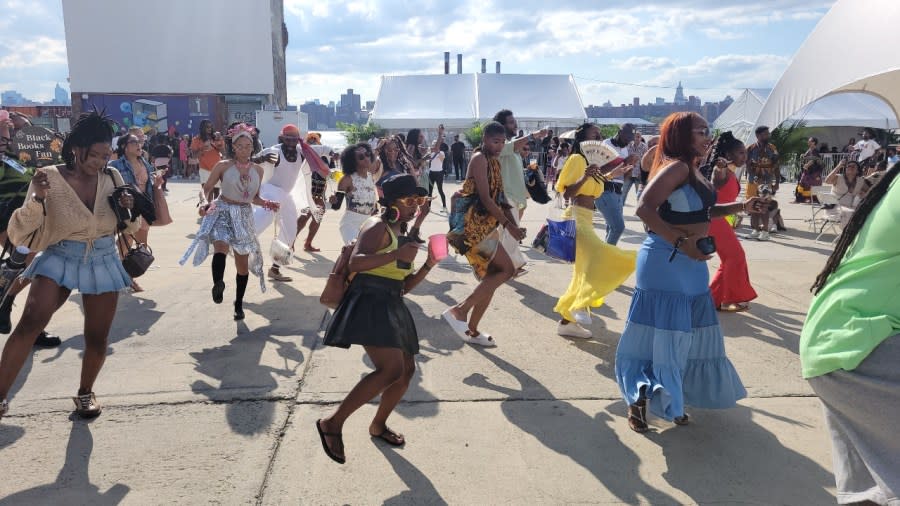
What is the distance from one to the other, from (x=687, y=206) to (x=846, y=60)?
12.3 meters

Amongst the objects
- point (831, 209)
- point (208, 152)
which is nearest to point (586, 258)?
point (208, 152)

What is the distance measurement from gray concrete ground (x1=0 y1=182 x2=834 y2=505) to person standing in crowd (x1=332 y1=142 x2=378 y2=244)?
139cm

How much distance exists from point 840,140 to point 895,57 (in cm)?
2082

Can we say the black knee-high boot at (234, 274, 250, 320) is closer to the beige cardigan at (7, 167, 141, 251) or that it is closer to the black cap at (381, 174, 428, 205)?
the beige cardigan at (7, 167, 141, 251)

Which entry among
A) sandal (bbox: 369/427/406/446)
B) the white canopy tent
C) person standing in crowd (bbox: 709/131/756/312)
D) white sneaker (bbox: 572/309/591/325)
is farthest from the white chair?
sandal (bbox: 369/427/406/446)

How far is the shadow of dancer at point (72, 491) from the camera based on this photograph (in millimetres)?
3242

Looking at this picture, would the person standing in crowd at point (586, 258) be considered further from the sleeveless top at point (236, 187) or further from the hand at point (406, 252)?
the sleeveless top at point (236, 187)

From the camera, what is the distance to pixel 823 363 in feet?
8.05

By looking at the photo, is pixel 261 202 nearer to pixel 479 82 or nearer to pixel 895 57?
pixel 895 57

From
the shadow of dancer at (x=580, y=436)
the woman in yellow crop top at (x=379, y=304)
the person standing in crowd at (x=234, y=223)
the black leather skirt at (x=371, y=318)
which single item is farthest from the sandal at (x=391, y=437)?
the person standing in crowd at (x=234, y=223)

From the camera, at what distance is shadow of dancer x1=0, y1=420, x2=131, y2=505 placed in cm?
324

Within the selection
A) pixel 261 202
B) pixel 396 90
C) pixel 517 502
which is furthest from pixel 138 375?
pixel 396 90

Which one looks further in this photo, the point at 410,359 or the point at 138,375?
the point at 138,375

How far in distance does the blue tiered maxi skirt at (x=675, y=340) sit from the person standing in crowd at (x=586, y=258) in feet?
5.92
